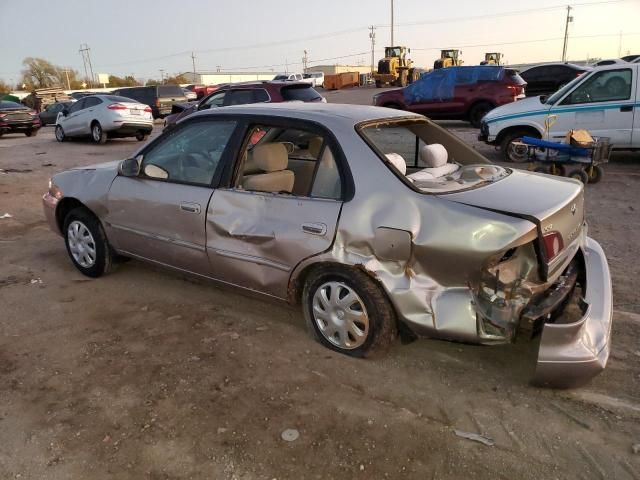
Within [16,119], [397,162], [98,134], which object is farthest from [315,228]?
[16,119]

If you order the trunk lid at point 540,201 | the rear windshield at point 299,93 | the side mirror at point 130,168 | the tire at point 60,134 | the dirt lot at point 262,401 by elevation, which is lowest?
the dirt lot at point 262,401

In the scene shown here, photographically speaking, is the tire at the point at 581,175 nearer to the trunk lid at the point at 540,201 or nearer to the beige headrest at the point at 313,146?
the trunk lid at the point at 540,201

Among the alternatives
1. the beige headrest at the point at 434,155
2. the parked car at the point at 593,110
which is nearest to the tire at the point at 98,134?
the parked car at the point at 593,110

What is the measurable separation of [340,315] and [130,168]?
2122mm

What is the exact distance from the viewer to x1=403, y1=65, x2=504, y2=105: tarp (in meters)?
15.2

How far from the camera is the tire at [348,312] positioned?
9.61 ft

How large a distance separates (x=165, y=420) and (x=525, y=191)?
240 centimetres

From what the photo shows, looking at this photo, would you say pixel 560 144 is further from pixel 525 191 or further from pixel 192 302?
pixel 192 302

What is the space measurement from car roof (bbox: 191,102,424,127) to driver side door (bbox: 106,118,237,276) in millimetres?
132

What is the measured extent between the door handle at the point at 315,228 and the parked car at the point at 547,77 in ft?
60.5

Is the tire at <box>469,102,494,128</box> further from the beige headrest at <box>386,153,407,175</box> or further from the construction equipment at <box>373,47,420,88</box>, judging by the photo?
the construction equipment at <box>373,47,420,88</box>

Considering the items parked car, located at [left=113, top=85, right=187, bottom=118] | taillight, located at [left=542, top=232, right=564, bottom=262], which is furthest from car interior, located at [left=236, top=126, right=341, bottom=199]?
parked car, located at [left=113, top=85, right=187, bottom=118]

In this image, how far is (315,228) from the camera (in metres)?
3.04

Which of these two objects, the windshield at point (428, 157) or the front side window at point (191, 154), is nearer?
the windshield at point (428, 157)
